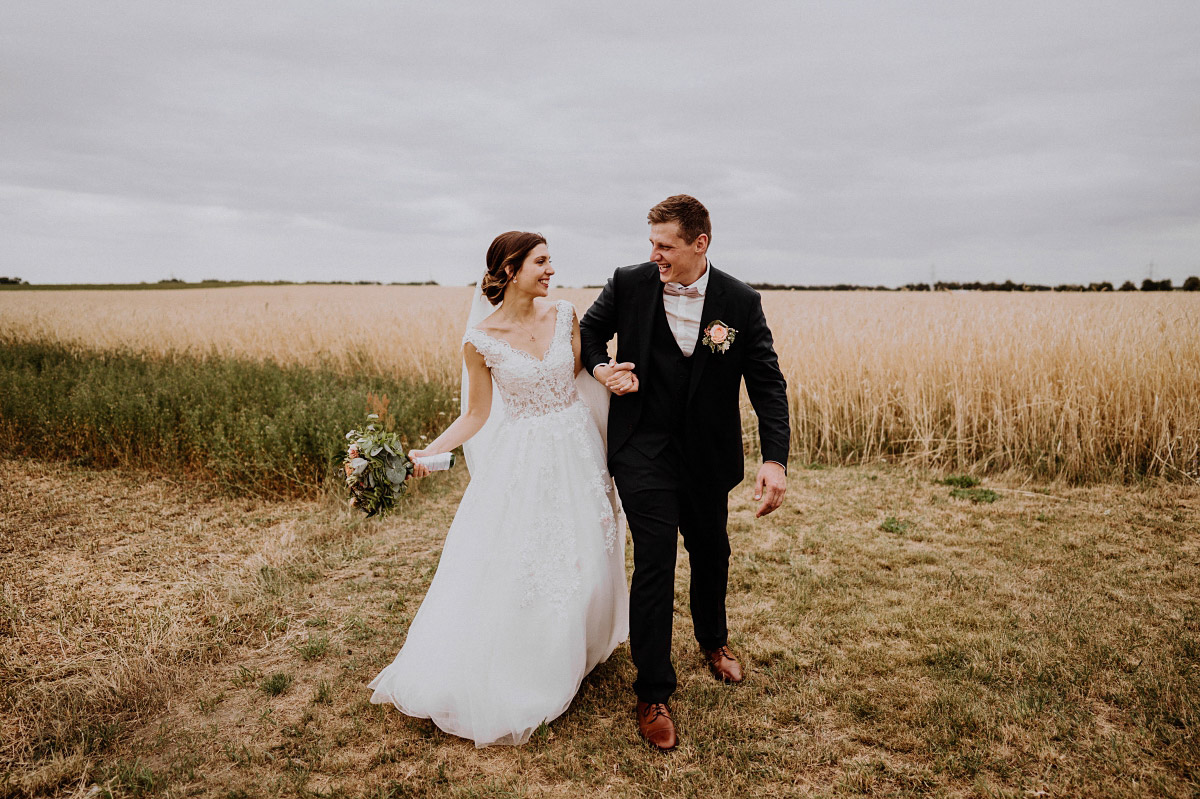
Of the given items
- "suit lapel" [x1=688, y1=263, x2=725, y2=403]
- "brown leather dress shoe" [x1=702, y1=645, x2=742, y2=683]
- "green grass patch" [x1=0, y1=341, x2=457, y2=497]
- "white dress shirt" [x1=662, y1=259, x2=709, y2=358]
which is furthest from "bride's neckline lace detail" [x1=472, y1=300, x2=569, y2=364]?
"green grass patch" [x1=0, y1=341, x2=457, y2=497]

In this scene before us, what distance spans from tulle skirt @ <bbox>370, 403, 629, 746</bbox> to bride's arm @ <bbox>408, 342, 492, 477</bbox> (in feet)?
0.85

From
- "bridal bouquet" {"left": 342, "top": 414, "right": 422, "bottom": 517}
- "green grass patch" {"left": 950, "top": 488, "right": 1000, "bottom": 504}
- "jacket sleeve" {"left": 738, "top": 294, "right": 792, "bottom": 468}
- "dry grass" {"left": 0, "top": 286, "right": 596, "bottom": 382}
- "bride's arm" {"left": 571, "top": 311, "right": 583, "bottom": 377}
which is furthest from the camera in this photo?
"dry grass" {"left": 0, "top": 286, "right": 596, "bottom": 382}

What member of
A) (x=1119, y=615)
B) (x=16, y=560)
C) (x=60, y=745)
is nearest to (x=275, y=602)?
(x=60, y=745)

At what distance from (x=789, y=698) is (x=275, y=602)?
12.3 feet

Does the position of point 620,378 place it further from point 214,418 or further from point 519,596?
point 214,418

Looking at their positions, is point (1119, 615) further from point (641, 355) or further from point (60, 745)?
point (60, 745)

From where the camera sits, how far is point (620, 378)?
11.3 feet

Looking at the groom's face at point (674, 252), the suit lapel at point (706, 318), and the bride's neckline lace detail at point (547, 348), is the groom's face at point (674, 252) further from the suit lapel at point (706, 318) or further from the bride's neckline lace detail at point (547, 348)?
the bride's neckline lace detail at point (547, 348)

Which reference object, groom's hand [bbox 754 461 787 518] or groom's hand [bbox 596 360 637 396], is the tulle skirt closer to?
groom's hand [bbox 596 360 637 396]

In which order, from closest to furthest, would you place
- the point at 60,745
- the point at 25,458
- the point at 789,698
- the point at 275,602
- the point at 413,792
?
the point at 413,792, the point at 60,745, the point at 789,698, the point at 275,602, the point at 25,458

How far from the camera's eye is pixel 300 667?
14.3 ft

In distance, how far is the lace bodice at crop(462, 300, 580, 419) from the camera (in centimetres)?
385

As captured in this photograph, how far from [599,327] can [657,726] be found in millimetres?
2102

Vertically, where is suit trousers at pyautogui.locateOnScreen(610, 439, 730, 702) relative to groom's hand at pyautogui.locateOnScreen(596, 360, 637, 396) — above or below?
below
